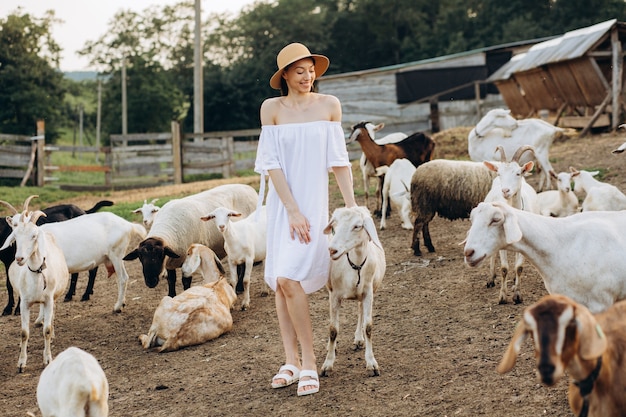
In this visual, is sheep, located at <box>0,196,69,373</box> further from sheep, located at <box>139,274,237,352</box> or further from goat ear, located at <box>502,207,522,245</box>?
goat ear, located at <box>502,207,522,245</box>

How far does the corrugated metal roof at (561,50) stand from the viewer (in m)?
18.5

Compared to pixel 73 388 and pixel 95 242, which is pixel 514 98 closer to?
pixel 95 242

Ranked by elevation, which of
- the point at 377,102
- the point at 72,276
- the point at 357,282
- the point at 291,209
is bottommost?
the point at 72,276

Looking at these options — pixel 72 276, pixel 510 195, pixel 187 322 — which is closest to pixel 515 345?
pixel 510 195

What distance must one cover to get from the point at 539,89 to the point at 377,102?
7071 mm

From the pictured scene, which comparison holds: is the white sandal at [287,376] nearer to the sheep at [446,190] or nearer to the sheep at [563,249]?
the sheep at [563,249]

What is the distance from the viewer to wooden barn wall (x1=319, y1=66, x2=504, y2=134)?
27281 mm

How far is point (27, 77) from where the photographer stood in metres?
31.8

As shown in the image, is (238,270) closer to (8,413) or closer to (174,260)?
(174,260)

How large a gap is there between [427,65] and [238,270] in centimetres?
1968

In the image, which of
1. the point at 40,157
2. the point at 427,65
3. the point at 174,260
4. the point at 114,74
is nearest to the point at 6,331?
the point at 174,260

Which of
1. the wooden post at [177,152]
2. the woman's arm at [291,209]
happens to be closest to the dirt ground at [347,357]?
the woman's arm at [291,209]

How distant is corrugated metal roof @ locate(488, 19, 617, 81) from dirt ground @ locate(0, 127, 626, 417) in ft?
31.7

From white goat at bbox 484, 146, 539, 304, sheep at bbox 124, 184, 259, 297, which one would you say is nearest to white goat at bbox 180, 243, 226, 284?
sheep at bbox 124, 184, 259, 297
